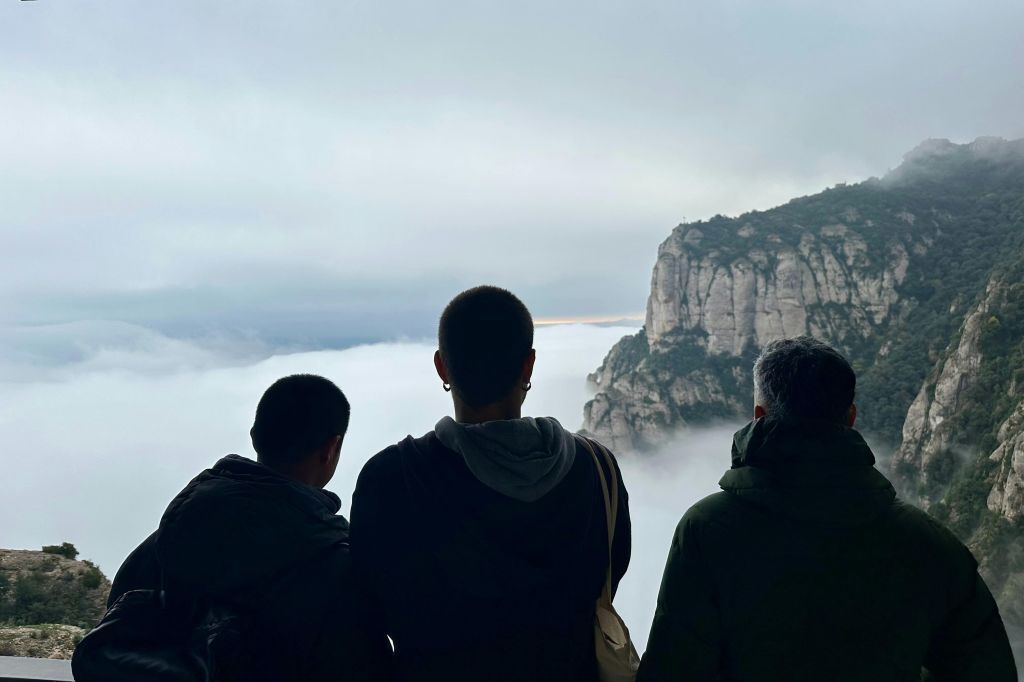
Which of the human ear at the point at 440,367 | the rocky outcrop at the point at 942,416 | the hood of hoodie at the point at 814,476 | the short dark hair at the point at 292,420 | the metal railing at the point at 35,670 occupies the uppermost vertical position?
the human ear at the point at 440,367

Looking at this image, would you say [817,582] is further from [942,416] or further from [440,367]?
[942,416]

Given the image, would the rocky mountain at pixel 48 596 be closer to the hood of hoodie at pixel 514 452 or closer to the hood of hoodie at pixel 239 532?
the hood of hoodie at pixel 239 532

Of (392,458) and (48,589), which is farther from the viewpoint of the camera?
(48,589)

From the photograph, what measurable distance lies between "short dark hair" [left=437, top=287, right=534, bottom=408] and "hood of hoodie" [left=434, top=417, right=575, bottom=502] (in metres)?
0.07

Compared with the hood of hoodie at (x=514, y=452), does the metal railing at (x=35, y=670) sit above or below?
below

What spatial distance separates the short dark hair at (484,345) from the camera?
49.6 inches

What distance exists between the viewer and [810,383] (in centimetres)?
120

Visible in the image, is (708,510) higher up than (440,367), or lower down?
lower down

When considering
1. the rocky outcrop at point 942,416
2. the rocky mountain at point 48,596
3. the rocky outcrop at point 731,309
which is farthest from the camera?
the rocky outcrop at point 731,309

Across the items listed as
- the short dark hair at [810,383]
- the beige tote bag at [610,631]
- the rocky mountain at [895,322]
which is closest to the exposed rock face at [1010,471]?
the rocky mountain at [895,322]

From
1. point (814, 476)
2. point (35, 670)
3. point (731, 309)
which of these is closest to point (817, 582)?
point (814, 476)

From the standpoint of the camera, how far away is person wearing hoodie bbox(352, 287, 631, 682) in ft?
3.89

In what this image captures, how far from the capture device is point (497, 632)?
1.19 m

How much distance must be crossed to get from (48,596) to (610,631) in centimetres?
466
